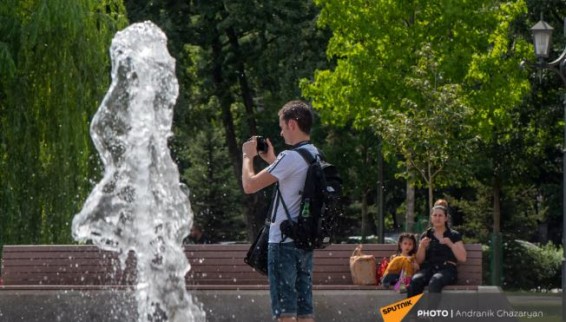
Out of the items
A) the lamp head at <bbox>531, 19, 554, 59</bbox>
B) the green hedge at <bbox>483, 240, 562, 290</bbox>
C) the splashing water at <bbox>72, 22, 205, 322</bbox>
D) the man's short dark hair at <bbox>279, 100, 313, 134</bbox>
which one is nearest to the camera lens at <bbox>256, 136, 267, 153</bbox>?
the man's short dark hair at <bbox>279, 100, 313, 134</bbox>

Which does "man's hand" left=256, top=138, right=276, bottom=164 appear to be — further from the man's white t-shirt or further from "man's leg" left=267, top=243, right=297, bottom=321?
"man's leg" left=267, top=243, right=297, bottom=321

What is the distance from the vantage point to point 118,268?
1705 cm

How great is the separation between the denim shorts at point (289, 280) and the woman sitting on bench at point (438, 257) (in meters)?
6.52

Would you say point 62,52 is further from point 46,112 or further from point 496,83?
point 496,83

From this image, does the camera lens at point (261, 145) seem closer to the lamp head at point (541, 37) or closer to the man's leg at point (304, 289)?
the man's leg at point (304, 289)

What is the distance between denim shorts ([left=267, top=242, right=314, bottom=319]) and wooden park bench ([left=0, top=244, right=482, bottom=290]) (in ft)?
23.6

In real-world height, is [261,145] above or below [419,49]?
below

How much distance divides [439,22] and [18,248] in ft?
49.8

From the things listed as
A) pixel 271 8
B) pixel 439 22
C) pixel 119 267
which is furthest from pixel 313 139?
pixel 119 267

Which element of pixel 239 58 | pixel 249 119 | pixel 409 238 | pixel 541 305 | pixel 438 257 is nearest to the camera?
pixel 438 257

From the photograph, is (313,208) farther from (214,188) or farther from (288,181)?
(214,188)

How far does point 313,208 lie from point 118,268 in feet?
27.1

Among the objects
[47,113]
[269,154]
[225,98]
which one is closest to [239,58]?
[225,98]

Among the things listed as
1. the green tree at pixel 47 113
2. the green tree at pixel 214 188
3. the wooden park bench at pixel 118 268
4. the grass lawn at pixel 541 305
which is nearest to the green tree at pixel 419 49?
the grass lawn at pixel 541 305
